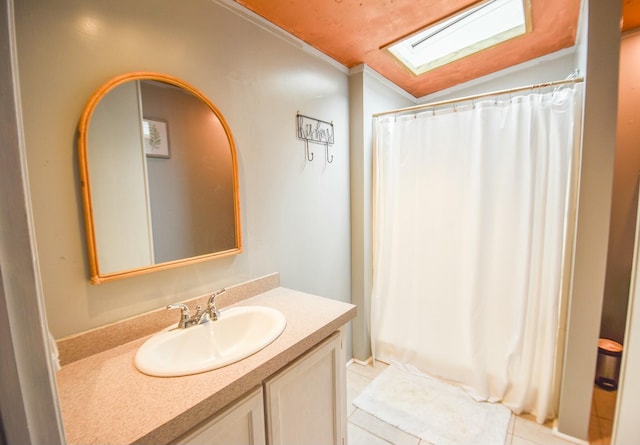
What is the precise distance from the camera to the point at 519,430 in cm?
162

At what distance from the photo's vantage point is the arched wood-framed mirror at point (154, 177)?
97 centimetres

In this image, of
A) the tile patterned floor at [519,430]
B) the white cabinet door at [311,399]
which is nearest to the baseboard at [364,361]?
the tile patterned floor at [519,430]

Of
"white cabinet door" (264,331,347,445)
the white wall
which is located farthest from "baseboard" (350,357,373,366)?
"white cabinet door" (264,331,347,445)

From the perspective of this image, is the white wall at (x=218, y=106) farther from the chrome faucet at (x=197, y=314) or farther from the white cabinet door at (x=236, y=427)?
the white cabinet door at (x=236, y=427)

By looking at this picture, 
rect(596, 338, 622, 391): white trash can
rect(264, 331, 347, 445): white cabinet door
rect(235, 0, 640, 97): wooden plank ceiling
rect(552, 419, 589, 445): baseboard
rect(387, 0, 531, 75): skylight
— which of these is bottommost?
rect(552, 419, 589, 445): baseboard

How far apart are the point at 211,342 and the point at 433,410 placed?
152cm

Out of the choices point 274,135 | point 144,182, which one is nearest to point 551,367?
point 274,135

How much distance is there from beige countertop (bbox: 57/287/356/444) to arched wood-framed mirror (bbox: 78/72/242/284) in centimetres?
30

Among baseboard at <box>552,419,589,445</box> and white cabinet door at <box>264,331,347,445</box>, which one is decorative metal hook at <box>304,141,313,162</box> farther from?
baseboard at <box>552,419,589,445</box>

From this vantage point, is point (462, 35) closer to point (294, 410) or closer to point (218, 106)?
point (218, 106)

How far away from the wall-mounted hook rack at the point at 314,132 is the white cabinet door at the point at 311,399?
117 cm

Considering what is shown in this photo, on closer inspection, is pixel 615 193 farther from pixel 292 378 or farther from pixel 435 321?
pixel 292 378

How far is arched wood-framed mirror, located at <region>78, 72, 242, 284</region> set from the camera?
97cm

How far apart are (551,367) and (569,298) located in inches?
18.4
